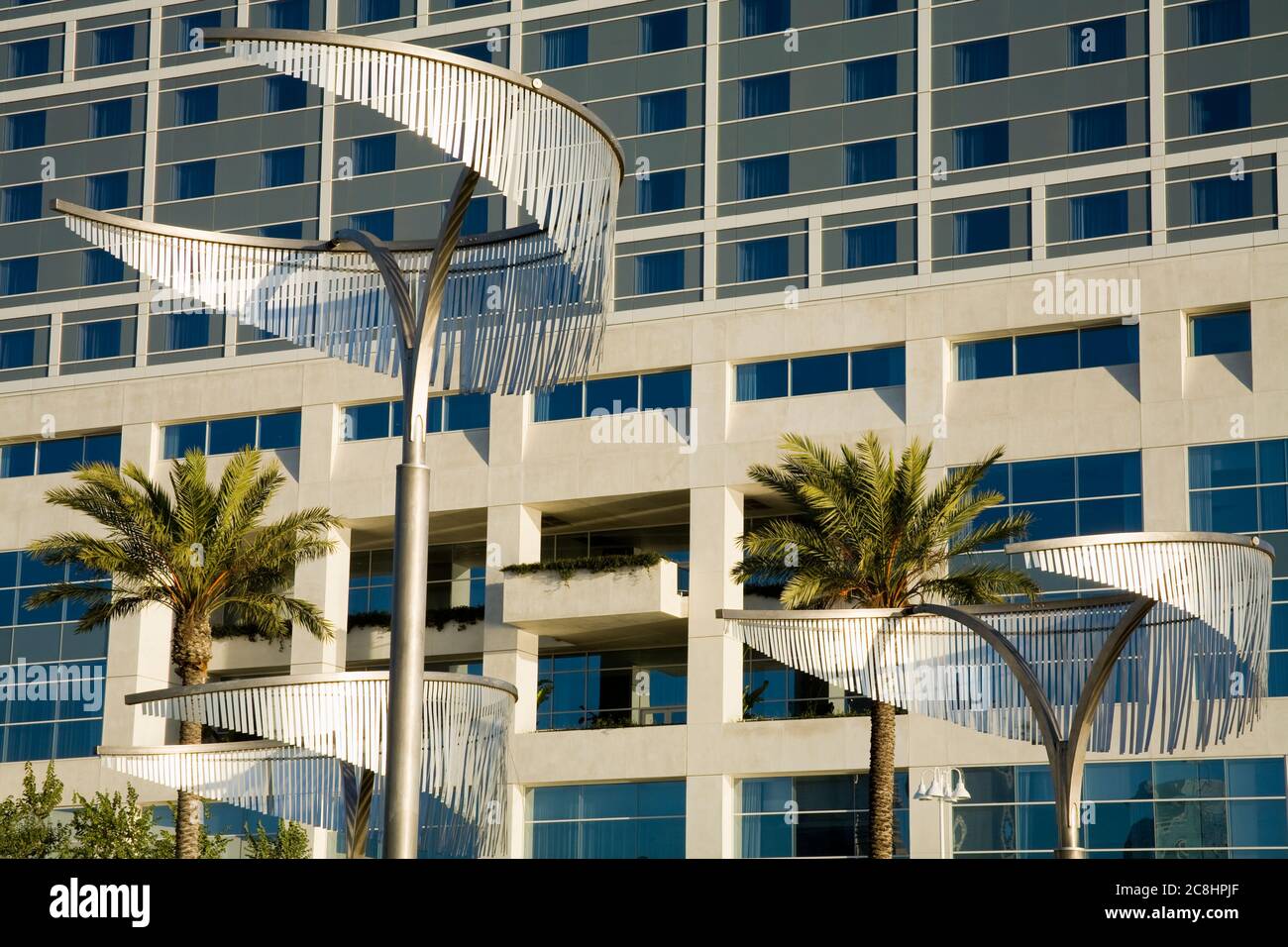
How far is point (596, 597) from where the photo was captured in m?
47.2

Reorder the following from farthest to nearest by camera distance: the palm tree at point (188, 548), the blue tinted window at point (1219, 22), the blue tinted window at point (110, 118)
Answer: the blue tinted window at point (110, 118) < the blue tinted window at point (1219, 22) < the palm tree at point (188, 548)

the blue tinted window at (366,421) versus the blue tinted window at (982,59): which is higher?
the blue tinted window at (982,59)

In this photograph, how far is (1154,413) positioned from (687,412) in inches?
453

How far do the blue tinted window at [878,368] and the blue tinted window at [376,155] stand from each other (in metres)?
→ 15.1

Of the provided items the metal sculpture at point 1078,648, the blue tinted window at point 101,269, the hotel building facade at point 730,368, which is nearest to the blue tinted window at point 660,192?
the hotel building facade at point 730,368

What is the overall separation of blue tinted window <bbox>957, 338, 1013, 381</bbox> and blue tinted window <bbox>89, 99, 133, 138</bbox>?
27.1 meters

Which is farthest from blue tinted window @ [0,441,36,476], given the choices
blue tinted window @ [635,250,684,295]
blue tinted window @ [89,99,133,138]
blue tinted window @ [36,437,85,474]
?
blue tinted window @ [635,250,684,295]

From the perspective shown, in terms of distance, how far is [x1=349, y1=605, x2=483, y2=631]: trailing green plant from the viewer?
50.1 metres

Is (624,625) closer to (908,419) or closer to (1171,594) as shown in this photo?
(908,419)

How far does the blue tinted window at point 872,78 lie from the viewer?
162ft

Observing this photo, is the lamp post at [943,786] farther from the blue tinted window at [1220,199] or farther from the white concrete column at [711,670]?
the blue tinted window at [1220,199]

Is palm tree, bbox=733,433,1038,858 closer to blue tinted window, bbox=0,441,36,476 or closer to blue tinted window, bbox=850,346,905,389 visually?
blue tinted window, bbox=850,346,905,389
